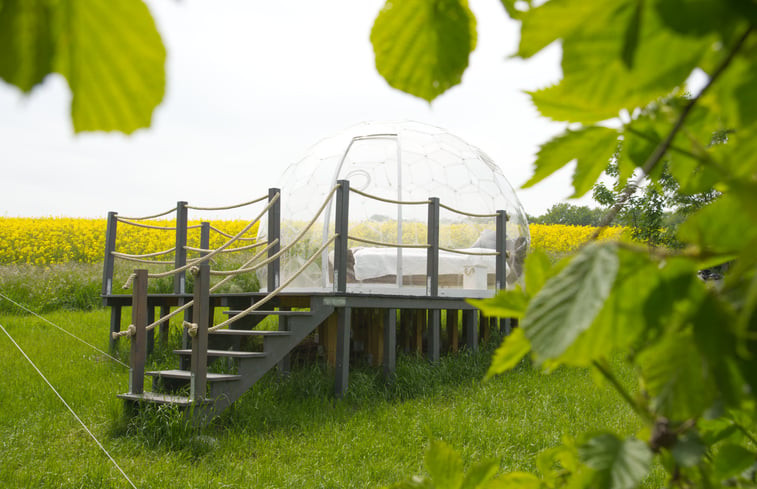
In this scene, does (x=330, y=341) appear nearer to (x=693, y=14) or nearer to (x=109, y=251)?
(x=109, y=251)

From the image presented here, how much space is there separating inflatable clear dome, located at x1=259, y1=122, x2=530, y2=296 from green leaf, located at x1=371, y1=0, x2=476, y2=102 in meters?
6.28


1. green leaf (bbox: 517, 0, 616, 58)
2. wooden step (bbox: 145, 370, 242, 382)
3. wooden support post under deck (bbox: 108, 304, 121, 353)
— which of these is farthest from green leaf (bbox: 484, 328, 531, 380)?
wooden support post under deck (bbox: 108, 304, 121, 353)

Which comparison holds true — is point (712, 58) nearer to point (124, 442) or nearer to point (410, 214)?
point (124, 442)

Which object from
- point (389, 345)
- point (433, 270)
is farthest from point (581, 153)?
point (433, 270)

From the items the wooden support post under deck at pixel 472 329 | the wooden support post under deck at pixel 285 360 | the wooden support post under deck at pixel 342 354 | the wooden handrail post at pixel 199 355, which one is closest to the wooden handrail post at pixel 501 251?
the wooden support post under deck at pixel 472 329

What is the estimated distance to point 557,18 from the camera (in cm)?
27

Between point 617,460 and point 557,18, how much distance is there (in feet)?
0.80

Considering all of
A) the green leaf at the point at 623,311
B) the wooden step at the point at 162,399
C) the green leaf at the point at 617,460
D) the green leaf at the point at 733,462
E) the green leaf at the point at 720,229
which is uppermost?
the green leaf at the point at 720,229

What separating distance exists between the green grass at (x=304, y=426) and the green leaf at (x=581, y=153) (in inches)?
119

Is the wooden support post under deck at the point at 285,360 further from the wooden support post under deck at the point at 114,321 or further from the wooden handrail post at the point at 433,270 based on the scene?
the wooden support post under deck at the point at 114,321

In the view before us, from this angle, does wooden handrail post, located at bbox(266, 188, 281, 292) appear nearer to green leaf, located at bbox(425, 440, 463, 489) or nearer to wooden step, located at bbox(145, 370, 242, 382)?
wooden step, located at bbox(145, 370, 242, 382)

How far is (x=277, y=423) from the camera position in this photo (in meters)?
4.98

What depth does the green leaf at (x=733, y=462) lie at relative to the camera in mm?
451

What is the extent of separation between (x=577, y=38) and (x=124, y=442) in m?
4.99
